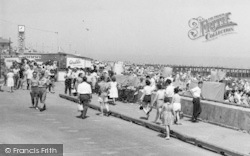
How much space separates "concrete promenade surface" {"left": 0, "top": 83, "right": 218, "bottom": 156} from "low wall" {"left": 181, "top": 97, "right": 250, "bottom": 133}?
292 centimetres

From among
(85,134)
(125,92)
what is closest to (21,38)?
(125,92)

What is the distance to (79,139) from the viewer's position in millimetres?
12242

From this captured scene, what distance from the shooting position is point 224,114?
1531 cm

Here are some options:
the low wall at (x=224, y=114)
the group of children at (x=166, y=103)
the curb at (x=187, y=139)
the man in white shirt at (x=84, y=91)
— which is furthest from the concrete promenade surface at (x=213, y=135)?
the man in white shirt at (x=84, y=91)

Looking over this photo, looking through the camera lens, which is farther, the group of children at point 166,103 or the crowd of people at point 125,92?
the crowd of people at point 125,92

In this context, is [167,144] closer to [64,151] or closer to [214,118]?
[64,151]

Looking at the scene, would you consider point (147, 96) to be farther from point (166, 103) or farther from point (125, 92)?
point (125, 92)

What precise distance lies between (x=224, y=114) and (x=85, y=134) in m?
5.58

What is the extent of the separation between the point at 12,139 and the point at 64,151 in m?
2.12

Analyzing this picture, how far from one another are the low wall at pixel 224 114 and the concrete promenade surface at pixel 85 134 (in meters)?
2.92

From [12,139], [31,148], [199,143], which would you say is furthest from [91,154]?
[199,143]

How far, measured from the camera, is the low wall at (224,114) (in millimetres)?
14288

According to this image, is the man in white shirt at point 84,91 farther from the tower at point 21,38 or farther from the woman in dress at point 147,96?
the tower at point 21,38

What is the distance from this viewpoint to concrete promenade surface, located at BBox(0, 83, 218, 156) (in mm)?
11055
